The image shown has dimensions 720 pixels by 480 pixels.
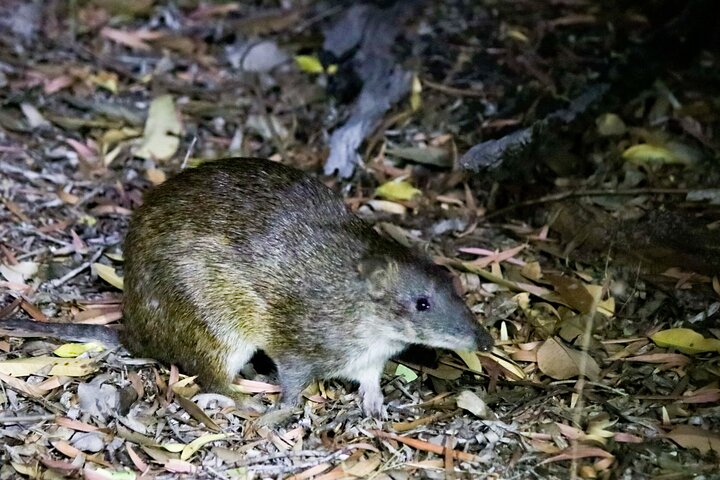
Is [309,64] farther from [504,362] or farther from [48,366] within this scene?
[48,366]

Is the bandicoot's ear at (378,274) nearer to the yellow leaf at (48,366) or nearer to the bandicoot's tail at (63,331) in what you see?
the bandicoot's tail at (63,331)

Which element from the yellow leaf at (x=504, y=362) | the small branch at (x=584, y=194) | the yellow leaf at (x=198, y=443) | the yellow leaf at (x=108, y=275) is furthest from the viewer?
the small branch at (x=584, y=194)

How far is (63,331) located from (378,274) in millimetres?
1789

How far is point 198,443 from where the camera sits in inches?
181

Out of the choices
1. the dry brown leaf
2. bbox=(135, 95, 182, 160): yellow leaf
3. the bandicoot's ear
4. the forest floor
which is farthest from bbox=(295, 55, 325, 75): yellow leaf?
the dry brown leaf

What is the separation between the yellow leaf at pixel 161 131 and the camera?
6.88 m

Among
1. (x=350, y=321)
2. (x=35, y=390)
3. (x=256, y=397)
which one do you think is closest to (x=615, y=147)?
(x=350, y=321)

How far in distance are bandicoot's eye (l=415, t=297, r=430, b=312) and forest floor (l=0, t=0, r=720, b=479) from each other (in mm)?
525

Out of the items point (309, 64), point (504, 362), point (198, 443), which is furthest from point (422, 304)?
point (309, 64)

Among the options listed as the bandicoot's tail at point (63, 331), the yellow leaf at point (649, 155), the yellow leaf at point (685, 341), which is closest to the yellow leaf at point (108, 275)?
the bandicoot's tail at point (63, 331)

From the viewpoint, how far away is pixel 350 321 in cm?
489

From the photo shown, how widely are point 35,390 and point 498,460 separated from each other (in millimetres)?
2466

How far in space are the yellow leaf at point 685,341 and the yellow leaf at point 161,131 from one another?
12.5ft

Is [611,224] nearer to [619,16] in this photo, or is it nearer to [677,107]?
[677,107]
